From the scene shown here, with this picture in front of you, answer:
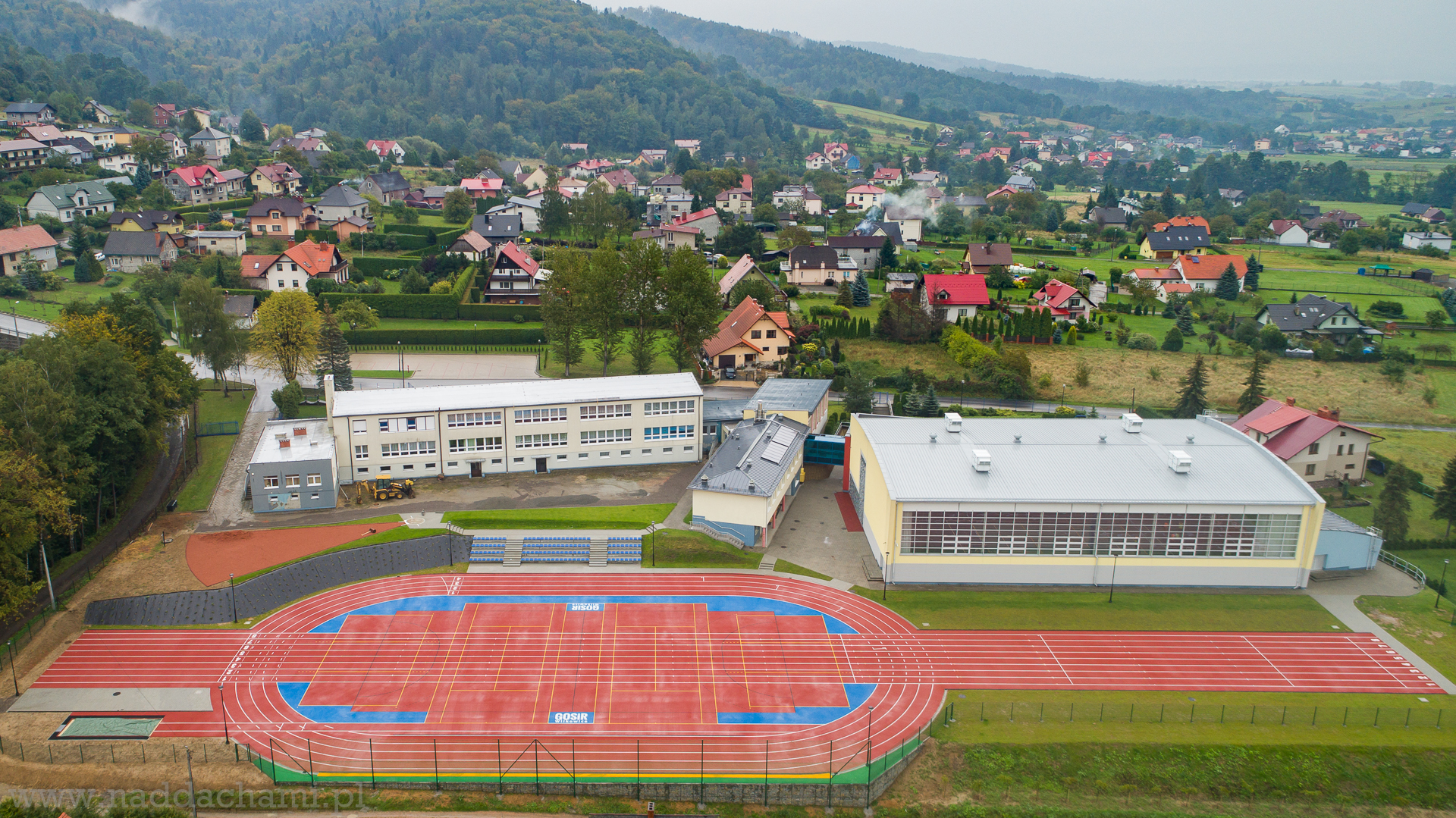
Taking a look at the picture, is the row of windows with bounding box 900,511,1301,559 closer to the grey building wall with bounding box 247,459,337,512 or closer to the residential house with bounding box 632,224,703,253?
the grey building wall with bounding box 247,459,337,512

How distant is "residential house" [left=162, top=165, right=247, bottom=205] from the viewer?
103188mm

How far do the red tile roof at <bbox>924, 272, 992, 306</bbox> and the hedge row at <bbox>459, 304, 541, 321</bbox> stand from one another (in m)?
31.1

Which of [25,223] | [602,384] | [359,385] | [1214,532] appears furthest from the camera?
[25,223]

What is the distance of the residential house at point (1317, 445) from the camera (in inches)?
1853

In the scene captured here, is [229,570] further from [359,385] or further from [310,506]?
[359,385]

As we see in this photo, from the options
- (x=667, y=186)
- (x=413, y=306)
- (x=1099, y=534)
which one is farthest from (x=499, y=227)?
(x=1099, y=534)

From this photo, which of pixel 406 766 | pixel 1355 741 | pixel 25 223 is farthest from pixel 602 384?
pixel 25 223

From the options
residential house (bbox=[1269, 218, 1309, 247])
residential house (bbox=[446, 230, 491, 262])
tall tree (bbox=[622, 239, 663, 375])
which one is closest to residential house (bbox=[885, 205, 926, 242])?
residential house (bbox=[1269, 218, 1309, 247])

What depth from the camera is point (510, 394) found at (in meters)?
48.2

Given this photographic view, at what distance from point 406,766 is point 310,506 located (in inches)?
772

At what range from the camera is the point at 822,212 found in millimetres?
132250

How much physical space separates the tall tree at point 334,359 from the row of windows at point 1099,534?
122 feet

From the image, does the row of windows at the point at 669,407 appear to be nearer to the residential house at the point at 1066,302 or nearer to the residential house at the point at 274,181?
the residential house at the point at 1066,302

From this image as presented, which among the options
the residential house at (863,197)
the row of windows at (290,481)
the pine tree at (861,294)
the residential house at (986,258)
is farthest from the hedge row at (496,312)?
the residential house at (863,197)
